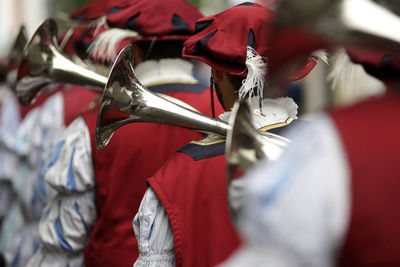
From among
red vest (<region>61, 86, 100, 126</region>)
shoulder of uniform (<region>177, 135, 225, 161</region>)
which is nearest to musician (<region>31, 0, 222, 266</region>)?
shoulder of uniform (<region>177, 135, 225, 161</region>)

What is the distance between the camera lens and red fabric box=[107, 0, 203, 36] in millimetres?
2098

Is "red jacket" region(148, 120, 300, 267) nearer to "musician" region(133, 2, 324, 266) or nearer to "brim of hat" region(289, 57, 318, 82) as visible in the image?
"musician" region(133, 2, 324, 266)

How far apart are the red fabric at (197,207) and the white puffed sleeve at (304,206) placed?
1.79ft

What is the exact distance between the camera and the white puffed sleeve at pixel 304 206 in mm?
824

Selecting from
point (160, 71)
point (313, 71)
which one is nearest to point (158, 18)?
point (160, 71)

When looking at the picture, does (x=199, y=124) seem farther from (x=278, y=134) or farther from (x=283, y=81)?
(x=283, y=81)

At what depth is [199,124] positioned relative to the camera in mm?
1551

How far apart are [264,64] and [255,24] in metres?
0.12

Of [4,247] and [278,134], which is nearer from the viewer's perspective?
[278,134]

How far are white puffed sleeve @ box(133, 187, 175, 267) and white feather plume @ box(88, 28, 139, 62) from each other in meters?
0.86

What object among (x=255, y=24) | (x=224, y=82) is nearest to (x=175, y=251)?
(x=224, y=82)

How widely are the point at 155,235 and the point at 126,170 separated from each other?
575 millimetres

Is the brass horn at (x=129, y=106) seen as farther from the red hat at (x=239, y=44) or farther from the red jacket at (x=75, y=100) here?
the red jacket at (x=75, y=100)

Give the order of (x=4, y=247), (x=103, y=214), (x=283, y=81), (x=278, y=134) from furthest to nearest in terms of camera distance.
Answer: (x=4, y=247), (x=103, y=214), (x=278, y=134), (x=283, y=81)
